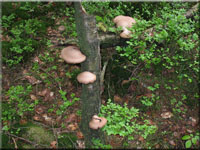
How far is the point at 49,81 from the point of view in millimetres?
4707

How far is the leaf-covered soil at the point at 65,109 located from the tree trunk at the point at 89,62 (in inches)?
24.9

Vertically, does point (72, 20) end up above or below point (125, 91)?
above

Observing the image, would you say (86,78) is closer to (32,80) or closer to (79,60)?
(79,60)

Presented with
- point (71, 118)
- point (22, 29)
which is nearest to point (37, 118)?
point (71, 118)

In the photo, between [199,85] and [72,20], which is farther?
[72,20]

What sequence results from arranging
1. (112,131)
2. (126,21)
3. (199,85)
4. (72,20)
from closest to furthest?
(112,131) → (126,21) → (199,85) → (72,20)

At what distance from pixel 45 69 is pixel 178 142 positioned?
149 inches

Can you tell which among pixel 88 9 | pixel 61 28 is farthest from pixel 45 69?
pixel 88 9

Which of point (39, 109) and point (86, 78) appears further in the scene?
point (39, 109)

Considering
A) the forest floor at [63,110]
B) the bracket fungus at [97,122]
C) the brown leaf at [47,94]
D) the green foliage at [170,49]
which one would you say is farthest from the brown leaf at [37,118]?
the green foliage at [170,49]

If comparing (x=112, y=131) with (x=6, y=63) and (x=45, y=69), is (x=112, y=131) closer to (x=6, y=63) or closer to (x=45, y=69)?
(x=45, y=69)

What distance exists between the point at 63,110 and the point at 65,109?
0.24 feet

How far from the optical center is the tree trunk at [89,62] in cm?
263

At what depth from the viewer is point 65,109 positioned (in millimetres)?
4195
